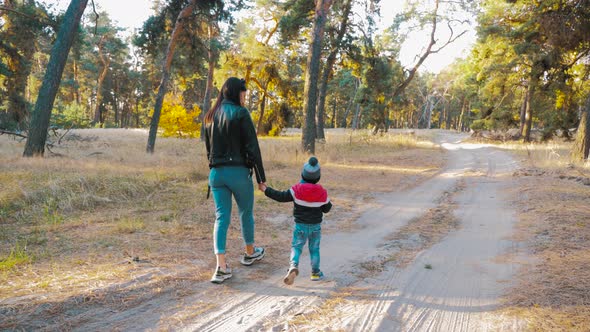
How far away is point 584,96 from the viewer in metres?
24.0

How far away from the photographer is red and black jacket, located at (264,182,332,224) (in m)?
3.96

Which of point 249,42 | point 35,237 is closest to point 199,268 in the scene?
point 35,237

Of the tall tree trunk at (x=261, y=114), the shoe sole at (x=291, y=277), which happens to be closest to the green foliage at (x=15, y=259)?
the shoe sole at (x=291, y=277)

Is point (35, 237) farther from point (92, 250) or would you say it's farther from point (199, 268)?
point (199, 268)

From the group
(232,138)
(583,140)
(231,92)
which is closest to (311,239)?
(232,138)

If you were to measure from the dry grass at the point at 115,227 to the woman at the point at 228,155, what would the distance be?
2.20 ft

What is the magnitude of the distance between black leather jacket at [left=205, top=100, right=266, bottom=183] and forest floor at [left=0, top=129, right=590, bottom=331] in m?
1.33

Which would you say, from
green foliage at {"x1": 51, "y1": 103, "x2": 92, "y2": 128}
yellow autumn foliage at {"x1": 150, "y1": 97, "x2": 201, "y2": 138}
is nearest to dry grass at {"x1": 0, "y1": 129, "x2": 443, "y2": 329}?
green foliage at {"x1": 51, "y1": 103, "x2": 92, "y2": 128}

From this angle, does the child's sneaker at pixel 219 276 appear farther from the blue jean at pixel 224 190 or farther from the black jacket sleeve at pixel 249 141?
the black jacket sleeve at pixel 249 141

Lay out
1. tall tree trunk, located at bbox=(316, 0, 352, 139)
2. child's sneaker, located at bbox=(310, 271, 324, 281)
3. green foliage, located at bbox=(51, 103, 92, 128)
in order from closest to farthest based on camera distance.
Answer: child's sneaker, located at bbox=(310, 271, 324, 281) < tall tree trunk, located at bbox=(316, 0, 352, 139) < green foliage, located at bbox=(51, 103, 92, 128)

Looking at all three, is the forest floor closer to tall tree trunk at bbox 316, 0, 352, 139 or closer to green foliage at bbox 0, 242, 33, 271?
green foliage at bbox 0, 242, 33, 271

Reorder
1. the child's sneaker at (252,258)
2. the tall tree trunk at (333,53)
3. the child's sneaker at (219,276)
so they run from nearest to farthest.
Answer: the child's sneaker at (219,276), the child's sneaker at (252,258), the tall tree trunk at (333,53)

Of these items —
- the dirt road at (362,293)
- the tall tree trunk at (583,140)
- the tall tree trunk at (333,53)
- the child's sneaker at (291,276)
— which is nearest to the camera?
the dirt road at (362,293)

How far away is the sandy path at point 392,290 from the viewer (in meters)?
3.11
